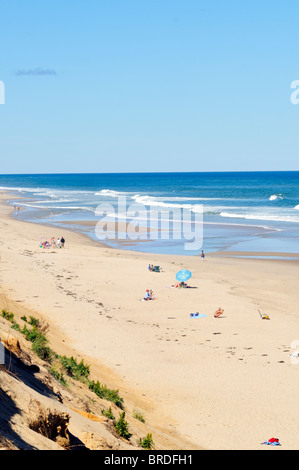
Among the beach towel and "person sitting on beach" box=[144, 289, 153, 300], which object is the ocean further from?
the beach towel

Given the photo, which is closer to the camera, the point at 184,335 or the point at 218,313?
the point at 184,335

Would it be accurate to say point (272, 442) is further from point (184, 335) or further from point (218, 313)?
point (218, 313)

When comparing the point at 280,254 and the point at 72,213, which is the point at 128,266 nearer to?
the point at 280,254

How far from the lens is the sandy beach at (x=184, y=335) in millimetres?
11898

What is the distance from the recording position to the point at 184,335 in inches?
709

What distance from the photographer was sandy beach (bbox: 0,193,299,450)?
11.9 m

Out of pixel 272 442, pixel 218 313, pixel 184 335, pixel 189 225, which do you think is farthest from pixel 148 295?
pixel 189 225

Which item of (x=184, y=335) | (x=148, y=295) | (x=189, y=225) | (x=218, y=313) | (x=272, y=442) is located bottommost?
(x=272, y=442)

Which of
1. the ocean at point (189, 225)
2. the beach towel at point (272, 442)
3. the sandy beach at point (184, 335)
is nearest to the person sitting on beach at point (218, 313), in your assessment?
the sandy beach at point (184, 335)

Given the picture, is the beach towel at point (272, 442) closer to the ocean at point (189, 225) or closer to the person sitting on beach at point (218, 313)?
the person sitting on beach at point (218, 313)

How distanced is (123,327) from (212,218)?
142ft

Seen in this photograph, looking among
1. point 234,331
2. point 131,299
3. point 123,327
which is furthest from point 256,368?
point 131,299

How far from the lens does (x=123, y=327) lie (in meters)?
18.5

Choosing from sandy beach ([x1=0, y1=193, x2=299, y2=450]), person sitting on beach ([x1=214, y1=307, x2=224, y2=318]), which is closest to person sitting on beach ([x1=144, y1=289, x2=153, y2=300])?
sandy beach ([x1=0, y1=193, x2=299, y2=450])
